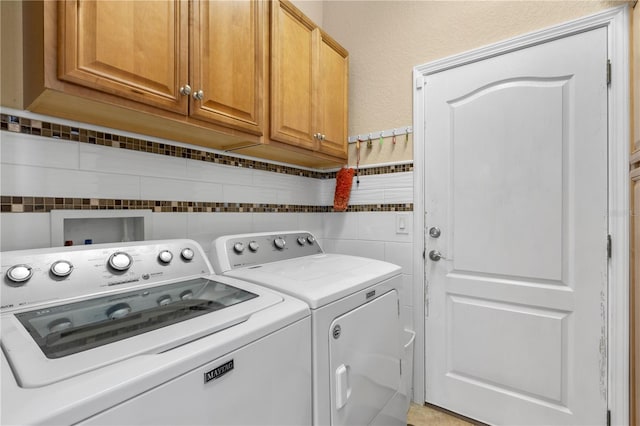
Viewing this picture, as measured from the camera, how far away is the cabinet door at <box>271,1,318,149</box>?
147cm

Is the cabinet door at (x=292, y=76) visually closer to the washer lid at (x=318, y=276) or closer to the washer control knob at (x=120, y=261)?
the washer lid at (x=318, y=276)

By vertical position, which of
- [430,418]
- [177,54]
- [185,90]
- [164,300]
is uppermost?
[177,54]

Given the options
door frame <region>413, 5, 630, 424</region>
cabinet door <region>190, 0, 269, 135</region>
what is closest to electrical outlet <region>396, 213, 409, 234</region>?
door frame <region>413, 5, 630, 424</region>

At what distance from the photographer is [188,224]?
1.50m

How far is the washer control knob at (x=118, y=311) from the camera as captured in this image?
0.80 m

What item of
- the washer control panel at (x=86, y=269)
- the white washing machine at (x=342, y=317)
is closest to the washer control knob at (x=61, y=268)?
the washer control panel at (x=86, y=269)

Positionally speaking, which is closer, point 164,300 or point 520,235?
→ point 164,300

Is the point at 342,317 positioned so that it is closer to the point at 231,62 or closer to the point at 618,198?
the point at 231,62

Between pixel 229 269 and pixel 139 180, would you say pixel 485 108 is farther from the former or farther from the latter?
pixel 139 180

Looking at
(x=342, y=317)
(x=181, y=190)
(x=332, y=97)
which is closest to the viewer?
(x=342, y=317)

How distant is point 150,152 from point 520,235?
194 cm

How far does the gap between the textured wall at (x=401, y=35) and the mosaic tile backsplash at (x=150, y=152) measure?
0.34 m

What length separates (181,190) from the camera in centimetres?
147

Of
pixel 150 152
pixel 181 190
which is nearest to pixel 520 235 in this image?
pixel 181 190
